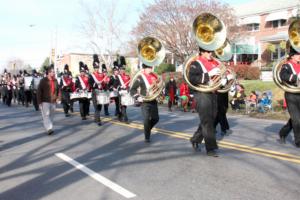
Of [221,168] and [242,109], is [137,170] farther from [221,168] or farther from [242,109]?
[242,109]

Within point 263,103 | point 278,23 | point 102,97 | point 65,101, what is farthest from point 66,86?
point 278,23

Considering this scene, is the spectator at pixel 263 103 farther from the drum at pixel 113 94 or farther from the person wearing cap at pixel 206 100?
the person wearing cap at pixel 206 100

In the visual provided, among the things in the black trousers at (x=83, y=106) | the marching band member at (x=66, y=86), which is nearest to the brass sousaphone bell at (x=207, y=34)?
the black trousers at (x=83, y=106)

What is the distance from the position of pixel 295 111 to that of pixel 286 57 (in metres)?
1.21

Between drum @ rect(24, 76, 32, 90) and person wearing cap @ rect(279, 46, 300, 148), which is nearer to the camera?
person wearing cap @ rect(279, 46, 300, 148)

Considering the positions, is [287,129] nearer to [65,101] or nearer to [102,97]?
[102,97]

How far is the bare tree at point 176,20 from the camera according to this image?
35406 millimetres

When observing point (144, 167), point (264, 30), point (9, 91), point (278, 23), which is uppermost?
point (278, 23)

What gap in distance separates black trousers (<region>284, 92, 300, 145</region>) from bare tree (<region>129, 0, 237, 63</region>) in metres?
26.8

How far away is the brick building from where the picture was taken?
4088 centimetres

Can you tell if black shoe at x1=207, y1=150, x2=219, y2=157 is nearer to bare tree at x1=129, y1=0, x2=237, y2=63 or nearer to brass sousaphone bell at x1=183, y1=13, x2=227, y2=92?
brass sousaphone bell at x1=183, y1=13, x2=227, y2=92

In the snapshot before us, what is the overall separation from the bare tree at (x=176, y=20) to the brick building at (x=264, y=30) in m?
5.20

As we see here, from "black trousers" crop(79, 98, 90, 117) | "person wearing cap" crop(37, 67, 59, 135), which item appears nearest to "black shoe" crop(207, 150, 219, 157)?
"person wearing cap" crop(37, 67, 59, 135)

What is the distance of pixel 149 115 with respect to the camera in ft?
32.4
